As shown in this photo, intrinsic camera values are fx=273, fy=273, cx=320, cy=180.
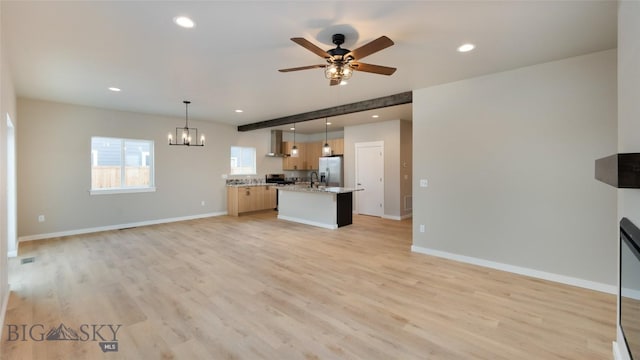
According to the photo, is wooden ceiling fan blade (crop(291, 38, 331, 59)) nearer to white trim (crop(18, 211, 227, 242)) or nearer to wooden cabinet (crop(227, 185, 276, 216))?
wooden cabinet (crop(227, 185, 276, 216))

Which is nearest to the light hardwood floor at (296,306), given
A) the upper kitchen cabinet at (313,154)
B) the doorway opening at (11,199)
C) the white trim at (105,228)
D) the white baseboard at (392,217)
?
the doorway opening at (11,199)

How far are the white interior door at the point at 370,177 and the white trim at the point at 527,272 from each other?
328 cm

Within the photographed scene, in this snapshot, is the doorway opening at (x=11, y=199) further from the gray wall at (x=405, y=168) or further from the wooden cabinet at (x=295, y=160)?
the gray wall at (x=405, y=168)

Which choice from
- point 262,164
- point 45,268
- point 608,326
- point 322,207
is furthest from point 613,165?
point 262,164

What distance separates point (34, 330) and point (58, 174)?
4.46 meters

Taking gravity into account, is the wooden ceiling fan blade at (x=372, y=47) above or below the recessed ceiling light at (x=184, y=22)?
below

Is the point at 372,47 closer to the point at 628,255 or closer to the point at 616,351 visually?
the point at 628,255

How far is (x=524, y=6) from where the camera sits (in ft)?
7.12

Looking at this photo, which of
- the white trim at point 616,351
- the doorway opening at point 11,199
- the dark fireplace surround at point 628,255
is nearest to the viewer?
the dark fireplace surround at point 628,255

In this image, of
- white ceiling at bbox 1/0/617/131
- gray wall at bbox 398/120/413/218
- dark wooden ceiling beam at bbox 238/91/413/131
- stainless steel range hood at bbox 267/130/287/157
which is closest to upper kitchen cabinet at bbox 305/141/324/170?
stainless steel range hood at bbox 267/130/287/157

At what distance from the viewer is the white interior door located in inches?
300

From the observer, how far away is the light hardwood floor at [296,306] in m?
2.12

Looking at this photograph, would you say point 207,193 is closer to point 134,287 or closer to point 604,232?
point 134,287

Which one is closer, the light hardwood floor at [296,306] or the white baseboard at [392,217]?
the light hardwood floor at [296,306]
